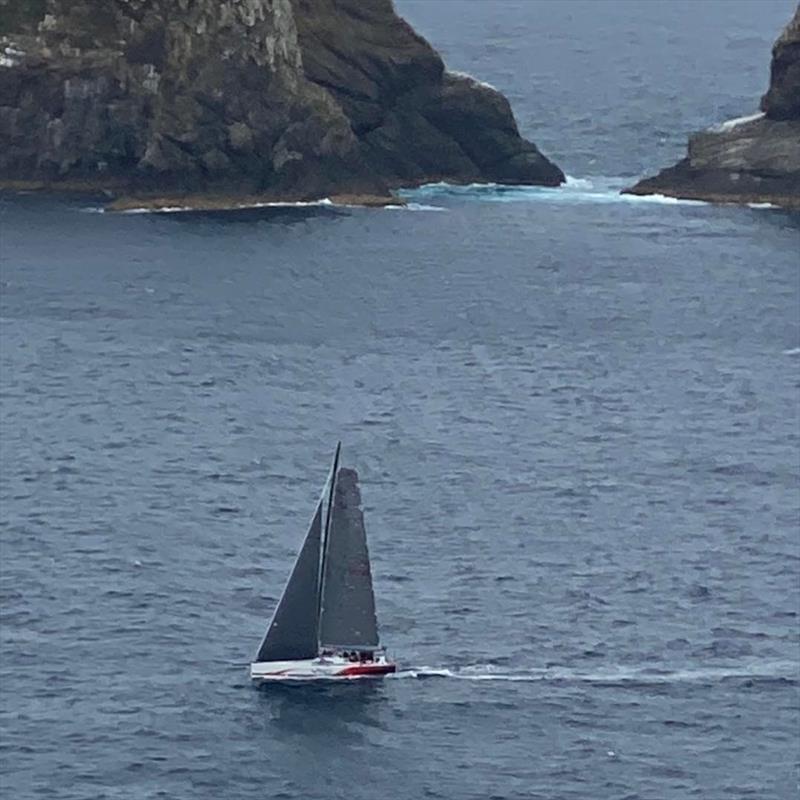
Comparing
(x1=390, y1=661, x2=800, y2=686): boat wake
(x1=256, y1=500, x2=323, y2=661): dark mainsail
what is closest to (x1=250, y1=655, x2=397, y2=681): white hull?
(x1=256, y1=500, x2=323, y2=661): dark mainsail

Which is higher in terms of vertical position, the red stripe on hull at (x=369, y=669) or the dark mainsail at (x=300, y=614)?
the dark mainsail at (x=300, y=614)

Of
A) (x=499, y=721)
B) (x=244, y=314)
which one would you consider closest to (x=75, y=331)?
(x=244, y=314)

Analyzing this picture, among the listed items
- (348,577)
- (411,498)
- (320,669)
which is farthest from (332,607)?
(411,498)

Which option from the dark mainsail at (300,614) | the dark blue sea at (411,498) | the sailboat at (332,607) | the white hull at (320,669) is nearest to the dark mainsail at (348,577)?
the sailboat at (332,607)

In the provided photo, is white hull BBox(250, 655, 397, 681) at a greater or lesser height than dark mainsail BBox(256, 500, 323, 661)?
lesser

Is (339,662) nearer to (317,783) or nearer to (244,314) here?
(317,783)

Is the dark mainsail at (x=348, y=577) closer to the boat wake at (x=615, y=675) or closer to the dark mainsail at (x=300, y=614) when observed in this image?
the dark mainsail at (x=300, y=614)

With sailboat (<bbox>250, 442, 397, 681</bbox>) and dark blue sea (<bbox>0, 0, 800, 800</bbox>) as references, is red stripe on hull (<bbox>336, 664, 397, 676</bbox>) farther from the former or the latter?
dark blue sea (<bbox>0, 0, 800, 800</bbox>)

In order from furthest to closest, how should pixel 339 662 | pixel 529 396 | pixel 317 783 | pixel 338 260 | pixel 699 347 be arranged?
pixel 338 260 < pixel 699 347 < pixel 529 396 < pixel 339 662 < pixel 317 783
